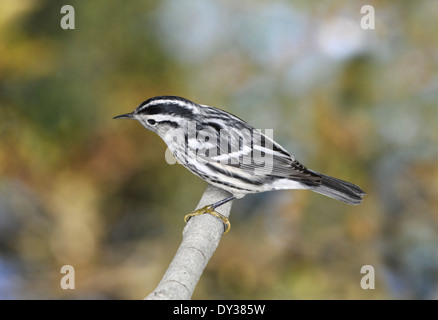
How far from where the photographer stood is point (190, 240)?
78.8 inches

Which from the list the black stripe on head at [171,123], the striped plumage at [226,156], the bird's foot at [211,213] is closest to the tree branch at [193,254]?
the bird's foot at [211,213]

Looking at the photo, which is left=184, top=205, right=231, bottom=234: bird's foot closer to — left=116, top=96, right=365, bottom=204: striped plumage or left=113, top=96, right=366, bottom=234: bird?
left=113, top=96, right=366, bottom=234: bird

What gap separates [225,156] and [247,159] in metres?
0.09

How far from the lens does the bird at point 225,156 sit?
2217mm

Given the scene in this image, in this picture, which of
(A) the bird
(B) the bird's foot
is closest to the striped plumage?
(A) the bird

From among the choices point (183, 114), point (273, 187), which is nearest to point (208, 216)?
point (273, 187)

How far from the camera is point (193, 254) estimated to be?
74.7 inches

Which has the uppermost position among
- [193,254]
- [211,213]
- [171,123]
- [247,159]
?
[171,123]

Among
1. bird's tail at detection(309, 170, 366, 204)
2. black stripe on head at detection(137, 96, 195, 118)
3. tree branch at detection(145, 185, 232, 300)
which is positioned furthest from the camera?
bird's tail at detection(309, 170, 366, 204)

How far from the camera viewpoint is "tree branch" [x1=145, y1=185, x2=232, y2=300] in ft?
5.46

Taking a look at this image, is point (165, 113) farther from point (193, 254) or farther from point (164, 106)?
point (193, 254)

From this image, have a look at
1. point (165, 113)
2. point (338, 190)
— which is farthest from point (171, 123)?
point (338, 190)

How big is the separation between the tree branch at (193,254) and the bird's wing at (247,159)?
22 centimetres
